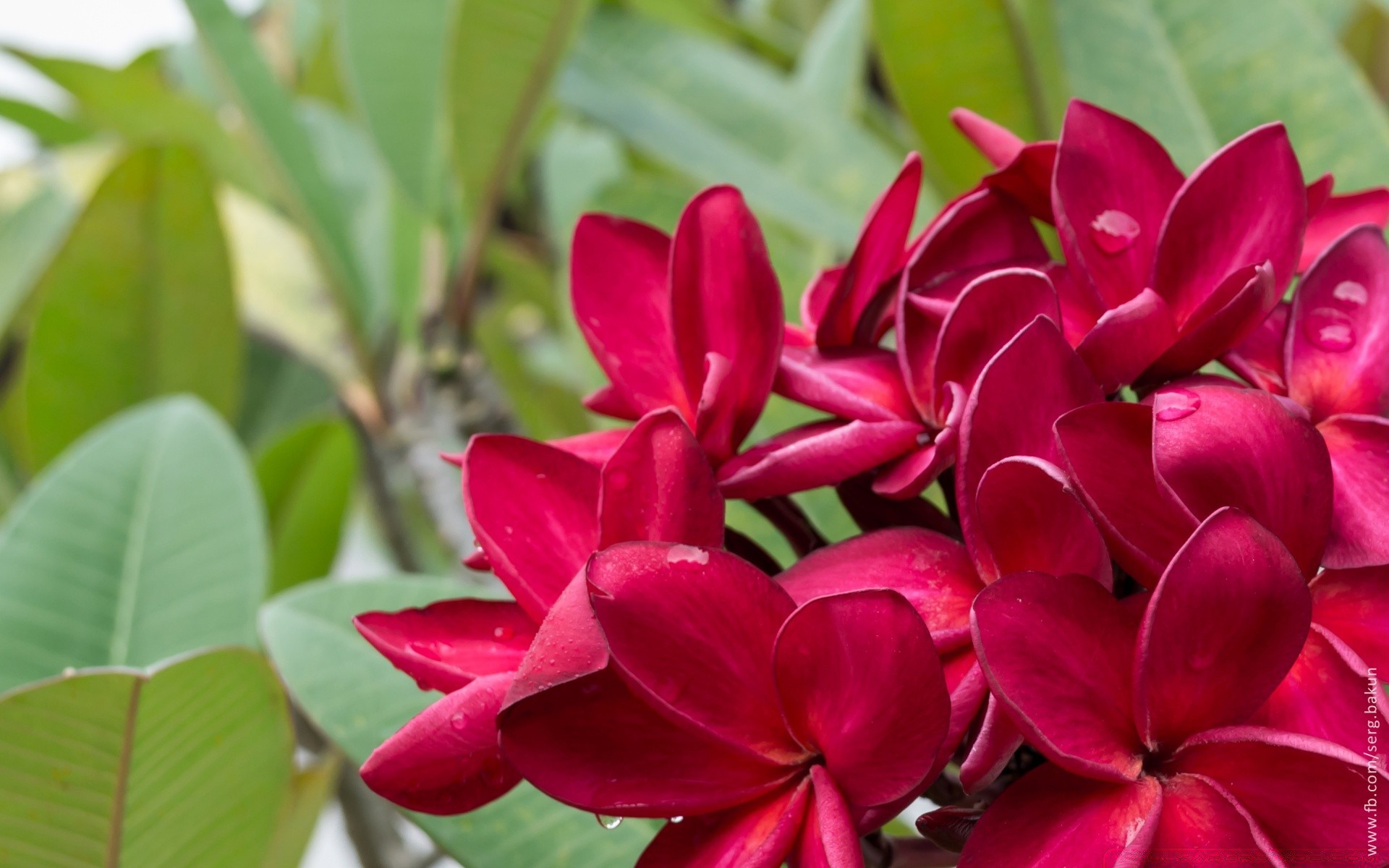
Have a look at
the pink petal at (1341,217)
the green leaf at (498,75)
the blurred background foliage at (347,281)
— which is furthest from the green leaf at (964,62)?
the pink petal at (1341,217)

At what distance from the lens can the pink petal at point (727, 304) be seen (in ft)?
1.23

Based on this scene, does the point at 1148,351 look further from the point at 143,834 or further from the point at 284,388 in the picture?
the point at 284,388

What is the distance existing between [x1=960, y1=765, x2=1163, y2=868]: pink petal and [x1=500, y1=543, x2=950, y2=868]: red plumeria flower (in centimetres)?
2

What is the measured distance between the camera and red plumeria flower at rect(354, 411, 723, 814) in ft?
1.09

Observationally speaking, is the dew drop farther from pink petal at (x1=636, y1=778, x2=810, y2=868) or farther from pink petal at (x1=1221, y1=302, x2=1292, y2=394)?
pink petal at (x1=1221, y1=302, x2=1292, y2=394)

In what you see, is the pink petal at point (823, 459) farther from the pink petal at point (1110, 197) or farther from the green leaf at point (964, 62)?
the green leaf at point (964, 62)

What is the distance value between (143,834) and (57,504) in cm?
29

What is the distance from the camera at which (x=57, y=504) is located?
0.73m

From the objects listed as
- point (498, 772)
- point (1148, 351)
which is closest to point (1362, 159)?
point (1148, 351)

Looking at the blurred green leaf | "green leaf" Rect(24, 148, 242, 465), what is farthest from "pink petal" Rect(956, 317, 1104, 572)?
the blurred green leaf

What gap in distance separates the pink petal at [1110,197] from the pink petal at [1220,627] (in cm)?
11

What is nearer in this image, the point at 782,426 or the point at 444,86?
the point at 782,426

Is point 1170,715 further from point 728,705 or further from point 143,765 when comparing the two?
point 143,765

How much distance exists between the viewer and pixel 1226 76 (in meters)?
0.77
